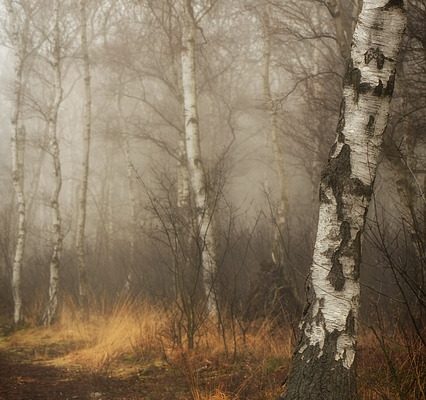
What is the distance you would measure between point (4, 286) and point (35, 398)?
6.48 m

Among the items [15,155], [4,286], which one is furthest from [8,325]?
[15,155]

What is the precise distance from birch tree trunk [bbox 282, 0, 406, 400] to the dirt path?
5.47ft

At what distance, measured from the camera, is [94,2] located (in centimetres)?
1217

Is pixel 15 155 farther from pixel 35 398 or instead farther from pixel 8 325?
pixel 35 398

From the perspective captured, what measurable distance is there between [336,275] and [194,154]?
4310 millimetres

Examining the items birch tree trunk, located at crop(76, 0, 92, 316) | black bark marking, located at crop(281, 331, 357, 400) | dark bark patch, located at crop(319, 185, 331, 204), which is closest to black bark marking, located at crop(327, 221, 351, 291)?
dark bark patch, located at crop(319, 185, 331, 204)

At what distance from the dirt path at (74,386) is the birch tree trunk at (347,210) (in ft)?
5.47

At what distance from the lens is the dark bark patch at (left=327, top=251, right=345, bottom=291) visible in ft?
9.21

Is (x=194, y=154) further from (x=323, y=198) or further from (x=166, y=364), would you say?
(x=323, y=198)

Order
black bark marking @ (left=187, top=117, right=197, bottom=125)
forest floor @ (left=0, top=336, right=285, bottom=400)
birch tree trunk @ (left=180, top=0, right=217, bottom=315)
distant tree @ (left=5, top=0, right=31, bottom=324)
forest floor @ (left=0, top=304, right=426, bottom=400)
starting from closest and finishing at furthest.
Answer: forest floor @ (left=0, top=304, right=426, bottom=400) < forest floor @ (left=0, top=336, right=285, bottom=400) < birch tree trunk @ (left=180, top=0, right=217, bottom=315) < black bark marking @ (left=187, top=117, right=197, bottom=125) < distant tree @ (left=5, top=0, right=31, bottom=324)

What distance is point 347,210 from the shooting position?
2.84 m

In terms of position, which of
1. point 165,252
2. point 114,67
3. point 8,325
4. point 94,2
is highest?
point 94,2

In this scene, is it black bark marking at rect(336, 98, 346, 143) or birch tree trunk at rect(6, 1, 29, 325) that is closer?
black bark marking at rect(336, 98, 346, 143)

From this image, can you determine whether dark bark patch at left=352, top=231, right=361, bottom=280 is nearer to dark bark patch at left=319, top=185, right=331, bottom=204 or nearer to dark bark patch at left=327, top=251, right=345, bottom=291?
dark bark patch at left=327, top=251, right=345, bottom=291
